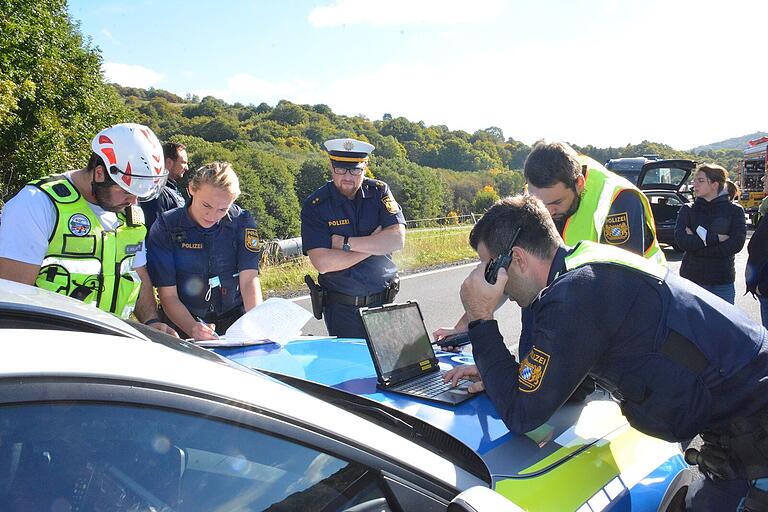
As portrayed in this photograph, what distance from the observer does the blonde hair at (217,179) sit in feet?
10.8

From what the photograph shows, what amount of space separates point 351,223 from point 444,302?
4.90 metres

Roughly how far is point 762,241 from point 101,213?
4453 mm

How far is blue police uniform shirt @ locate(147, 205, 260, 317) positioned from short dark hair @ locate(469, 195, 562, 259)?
1861 mm

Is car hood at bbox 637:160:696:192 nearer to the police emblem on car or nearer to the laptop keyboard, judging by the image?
the laptop keyboard

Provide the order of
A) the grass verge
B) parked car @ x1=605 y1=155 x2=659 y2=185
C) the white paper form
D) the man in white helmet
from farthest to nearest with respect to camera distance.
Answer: parked car @ x1=605 y1=155 x2=659 y2=185 → the grass verge → the white paper form → the man in white helmet

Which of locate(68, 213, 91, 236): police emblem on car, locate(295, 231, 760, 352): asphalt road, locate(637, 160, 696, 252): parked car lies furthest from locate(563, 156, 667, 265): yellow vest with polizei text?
locate(637, 160, 696, 252): parked car

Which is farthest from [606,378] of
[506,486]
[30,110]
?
[30,110]

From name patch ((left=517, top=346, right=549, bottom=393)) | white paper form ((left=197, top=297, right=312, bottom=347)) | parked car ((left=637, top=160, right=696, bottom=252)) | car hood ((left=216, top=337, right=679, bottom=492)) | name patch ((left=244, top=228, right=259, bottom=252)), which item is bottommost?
parked car ((left=637, top=160, right=696, bottom=252))

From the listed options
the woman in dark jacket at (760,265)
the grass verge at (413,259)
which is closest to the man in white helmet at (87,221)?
the woman in dark jacket at (760,265)

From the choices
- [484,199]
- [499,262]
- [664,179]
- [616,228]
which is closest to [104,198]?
[499,262]

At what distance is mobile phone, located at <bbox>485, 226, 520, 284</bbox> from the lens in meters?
2.12

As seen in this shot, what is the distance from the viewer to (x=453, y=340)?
2.85 m

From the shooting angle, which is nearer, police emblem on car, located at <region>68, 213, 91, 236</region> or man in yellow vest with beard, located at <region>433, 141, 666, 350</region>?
police emblem on car, located at <region>68, 213, 91, 236</region>

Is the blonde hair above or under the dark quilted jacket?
above
